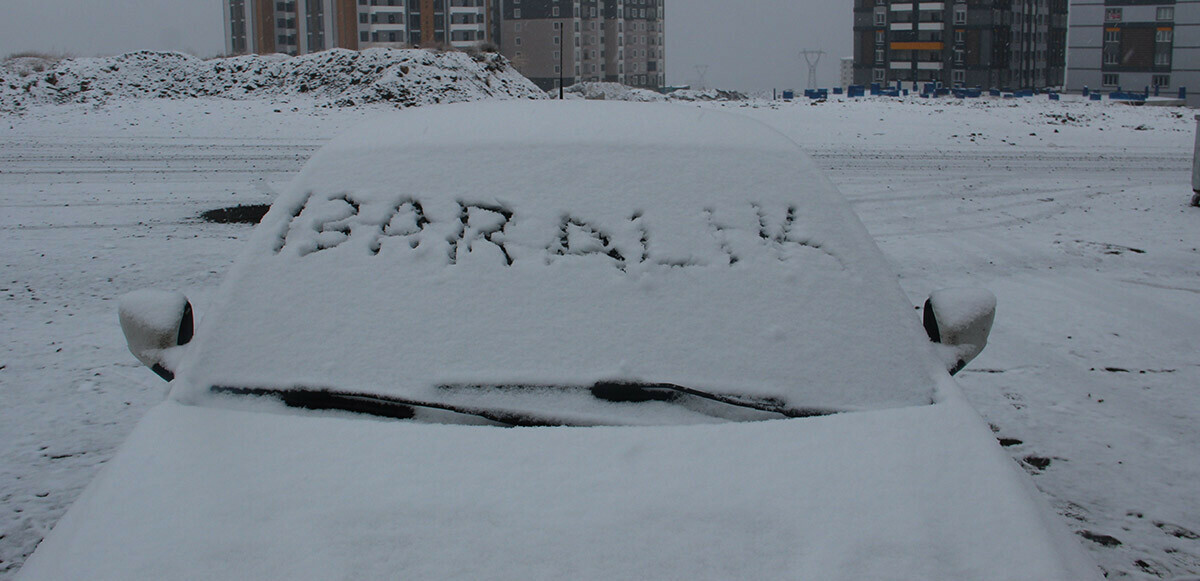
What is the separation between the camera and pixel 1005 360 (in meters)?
5.49

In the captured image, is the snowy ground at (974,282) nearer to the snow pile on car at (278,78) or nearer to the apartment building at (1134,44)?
the snow pile on car at (278,78)

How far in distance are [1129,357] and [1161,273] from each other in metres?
3.09

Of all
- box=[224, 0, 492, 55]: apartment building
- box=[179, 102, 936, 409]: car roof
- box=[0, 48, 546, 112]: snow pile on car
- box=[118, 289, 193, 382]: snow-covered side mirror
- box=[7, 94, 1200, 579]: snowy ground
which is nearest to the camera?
box=[179, 102, 936, 409]: car roof

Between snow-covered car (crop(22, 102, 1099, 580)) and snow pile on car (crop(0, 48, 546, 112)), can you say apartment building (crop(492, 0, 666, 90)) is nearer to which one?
snow pile on car (crop(0, 48, 546, 112))

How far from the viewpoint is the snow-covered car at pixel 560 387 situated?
5.32 feet

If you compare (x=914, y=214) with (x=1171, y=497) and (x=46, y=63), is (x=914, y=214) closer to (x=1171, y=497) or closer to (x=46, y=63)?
(x=1171, y=497)

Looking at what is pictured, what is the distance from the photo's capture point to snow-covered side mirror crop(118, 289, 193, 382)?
2389 millimetres

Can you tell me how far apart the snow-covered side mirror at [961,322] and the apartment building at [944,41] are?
282 ft

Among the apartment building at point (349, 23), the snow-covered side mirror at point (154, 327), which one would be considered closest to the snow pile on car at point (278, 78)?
the snow-covered side mirror at point (154, 327)

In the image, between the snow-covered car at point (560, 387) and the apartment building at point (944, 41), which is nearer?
the snow-covered car at point (560, 387)

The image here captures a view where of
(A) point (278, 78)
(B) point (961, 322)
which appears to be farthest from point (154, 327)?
(A) point (278, 78)

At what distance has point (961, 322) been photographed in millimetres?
2428

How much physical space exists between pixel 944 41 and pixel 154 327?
8875 centimetres

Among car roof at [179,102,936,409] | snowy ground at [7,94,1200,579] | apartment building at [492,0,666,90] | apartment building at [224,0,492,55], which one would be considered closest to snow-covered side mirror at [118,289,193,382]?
car roof at [179,102,936,409]
